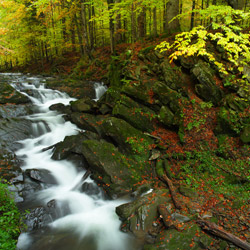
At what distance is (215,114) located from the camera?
318 inches

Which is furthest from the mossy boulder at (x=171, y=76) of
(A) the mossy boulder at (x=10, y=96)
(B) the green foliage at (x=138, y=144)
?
(A) the mossy boulder at (x=10, y=96)

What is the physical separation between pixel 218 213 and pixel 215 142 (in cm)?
324

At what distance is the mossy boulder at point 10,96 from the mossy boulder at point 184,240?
34.9 feet

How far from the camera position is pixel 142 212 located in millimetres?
5078

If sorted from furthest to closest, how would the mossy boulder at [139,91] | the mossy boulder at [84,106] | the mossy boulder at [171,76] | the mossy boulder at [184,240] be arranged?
the mossy boulder at [84,106], the mossy boulder at [171,76], the mossy boulder at [139,91], the mossy boulder at [184,240]

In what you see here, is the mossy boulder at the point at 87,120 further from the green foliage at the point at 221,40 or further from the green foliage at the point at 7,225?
the green foliage at the point at 7,225

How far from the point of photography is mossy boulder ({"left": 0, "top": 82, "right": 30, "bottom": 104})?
10.6 metres

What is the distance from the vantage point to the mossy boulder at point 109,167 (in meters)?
6.34

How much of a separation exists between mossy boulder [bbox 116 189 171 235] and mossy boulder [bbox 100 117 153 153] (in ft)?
7.38

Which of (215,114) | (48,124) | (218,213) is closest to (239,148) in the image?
(215,114)

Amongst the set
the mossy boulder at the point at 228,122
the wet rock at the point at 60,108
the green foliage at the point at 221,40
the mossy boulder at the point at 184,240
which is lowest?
the mossy boulder at the point at 184,240

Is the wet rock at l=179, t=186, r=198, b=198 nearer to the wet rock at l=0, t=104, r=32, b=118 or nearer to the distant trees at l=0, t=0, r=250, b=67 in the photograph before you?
the wet rock at l=0, t=104, r=32, b=118

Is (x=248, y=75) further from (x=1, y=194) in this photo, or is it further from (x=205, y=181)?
(x=1, y=194)

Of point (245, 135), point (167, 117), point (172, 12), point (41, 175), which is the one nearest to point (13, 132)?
point (41, 175)
